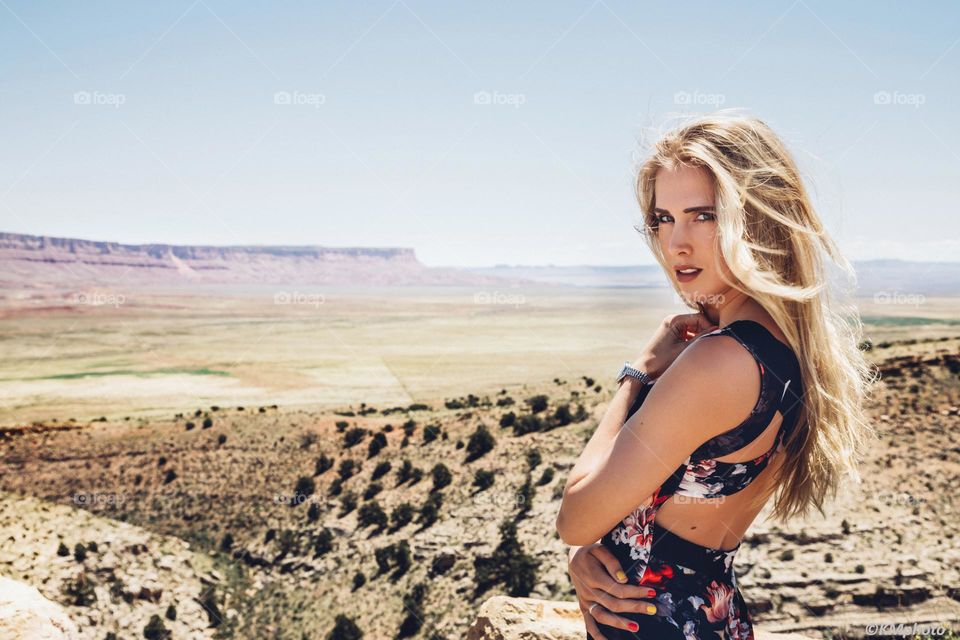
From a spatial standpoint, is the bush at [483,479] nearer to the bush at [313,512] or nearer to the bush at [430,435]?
the bush at [313,512]

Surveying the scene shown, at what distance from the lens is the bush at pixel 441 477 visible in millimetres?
25047

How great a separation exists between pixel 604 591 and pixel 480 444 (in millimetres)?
25448

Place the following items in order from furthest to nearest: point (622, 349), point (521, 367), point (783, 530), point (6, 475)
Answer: point (622, 349)
point (521, 367)
point (6, 475)
point (783, 530)

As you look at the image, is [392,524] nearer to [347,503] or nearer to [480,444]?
[347,503]

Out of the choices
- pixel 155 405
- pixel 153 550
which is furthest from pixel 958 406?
pixel 155 405

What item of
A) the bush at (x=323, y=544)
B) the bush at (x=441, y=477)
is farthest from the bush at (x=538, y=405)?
the bush at (x=323, y=544)

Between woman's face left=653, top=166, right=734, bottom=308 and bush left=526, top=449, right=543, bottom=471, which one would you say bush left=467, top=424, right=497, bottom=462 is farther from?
woman's face left=653, top=166, right=734, bottom=308

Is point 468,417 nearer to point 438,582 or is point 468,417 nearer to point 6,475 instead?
point 438,582

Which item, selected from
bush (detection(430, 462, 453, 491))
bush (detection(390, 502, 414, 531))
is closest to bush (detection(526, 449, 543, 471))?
bush (detection(430, 462, 453, 491))

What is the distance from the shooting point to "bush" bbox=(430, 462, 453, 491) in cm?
2505

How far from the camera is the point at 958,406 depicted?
19281mm

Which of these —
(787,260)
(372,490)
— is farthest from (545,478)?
(787,260)

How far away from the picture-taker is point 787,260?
1672 mm

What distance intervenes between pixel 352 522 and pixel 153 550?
6.74 meters
